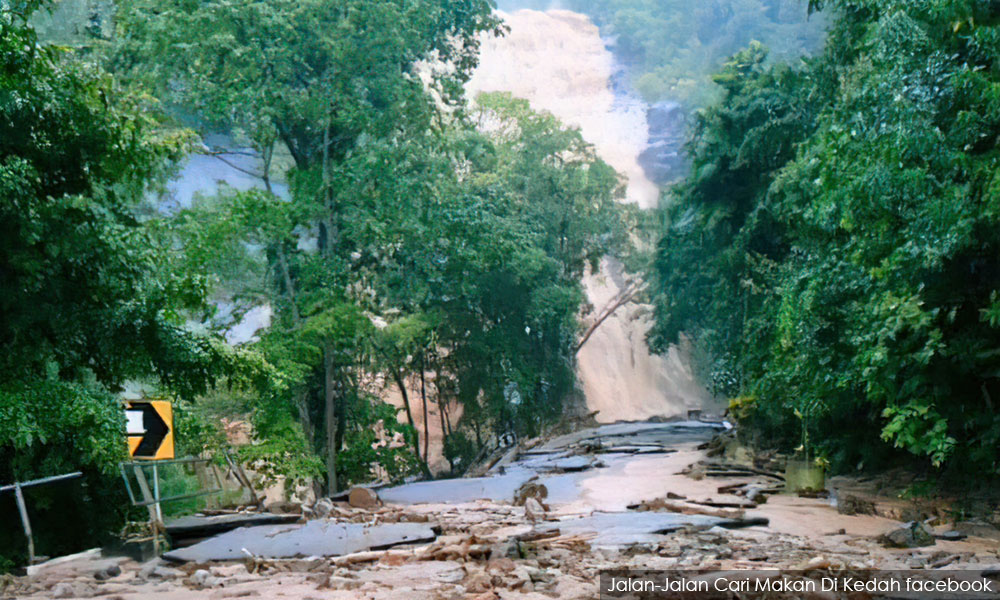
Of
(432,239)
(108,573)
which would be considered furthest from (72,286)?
(432,239)

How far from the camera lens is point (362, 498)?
42.9ft

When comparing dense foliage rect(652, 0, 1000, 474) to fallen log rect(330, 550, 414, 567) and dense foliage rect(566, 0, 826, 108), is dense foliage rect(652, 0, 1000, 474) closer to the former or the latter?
fallen log rect(330, 550, 414, 567)

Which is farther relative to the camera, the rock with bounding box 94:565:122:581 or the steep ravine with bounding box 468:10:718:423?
the steep ravine with bounding box 468:10:718:423

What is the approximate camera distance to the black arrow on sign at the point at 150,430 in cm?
918

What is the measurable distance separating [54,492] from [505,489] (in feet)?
22.4

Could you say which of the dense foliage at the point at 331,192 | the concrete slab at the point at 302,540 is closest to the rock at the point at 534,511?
the concrete slab at the point at 302,540

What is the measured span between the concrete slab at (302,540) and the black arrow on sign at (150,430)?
115 cm

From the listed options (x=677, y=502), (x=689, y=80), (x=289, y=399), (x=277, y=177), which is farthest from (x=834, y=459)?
(x=689, y=80)

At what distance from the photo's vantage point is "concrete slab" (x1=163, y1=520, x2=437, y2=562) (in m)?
8.17

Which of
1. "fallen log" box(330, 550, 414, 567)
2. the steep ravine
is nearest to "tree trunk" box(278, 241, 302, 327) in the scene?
"fallen log" box(330, 550, 414, 567)

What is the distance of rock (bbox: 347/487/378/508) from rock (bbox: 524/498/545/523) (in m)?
2.61

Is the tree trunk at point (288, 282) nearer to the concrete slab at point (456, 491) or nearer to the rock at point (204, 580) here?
the concrete slab at point (456, 491)

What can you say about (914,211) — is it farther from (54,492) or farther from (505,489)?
(54,492)

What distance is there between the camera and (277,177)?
42.6m
